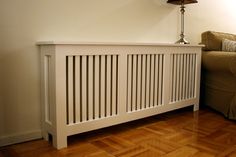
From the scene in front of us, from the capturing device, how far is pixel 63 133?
4.30ft

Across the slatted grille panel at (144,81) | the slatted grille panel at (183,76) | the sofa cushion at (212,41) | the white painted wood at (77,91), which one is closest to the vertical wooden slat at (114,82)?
the slatted grille panel at (144,81)

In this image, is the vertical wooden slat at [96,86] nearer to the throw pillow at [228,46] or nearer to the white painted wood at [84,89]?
the white painted wood at [84,89]

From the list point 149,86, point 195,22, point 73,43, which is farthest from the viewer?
point 195,22

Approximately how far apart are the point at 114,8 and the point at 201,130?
3.25 feet

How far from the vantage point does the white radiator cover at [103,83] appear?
1295mm

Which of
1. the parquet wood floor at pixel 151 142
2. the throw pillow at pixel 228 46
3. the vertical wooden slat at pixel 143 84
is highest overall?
the throw pillow at pixel 228 46

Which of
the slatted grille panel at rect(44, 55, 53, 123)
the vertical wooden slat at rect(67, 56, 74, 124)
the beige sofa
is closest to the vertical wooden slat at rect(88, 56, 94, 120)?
the vertical wooden slat at rect(67, 56, 74, 124)

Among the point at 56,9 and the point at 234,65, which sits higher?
the point at 56,9

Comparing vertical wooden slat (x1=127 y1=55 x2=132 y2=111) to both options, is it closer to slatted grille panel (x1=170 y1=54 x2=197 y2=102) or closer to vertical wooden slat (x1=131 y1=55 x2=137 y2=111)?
vertical wooden slat (x1=131 y1=55 x2=137 y2=111)

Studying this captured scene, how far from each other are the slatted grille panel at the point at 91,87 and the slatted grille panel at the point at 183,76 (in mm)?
552

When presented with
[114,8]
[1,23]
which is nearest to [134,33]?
[114,8]

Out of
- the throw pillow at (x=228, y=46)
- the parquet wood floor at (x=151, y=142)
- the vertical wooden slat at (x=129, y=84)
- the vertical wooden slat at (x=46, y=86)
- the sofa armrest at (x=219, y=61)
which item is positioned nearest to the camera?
the parquet wood floor at (x=151, y=142)

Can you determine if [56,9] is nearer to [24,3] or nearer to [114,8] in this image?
[24,3]

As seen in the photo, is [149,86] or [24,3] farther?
[149,86]
